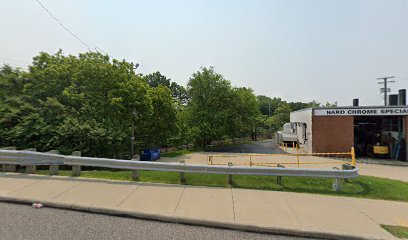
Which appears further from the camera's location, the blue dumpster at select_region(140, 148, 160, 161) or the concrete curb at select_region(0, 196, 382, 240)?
the blue dumpster at select_region(140, 148, 160, 161)

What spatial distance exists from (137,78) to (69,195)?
498 inches

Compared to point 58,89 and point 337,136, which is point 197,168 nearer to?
point 58,89

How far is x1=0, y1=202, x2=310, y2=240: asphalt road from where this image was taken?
3.71 metres

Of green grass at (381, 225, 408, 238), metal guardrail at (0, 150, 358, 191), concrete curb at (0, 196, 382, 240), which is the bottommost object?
green grass at (381, 225, 408, 238)

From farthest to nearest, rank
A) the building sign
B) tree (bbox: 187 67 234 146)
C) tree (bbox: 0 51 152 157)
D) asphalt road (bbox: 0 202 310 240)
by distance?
tree (bbox: 187 67 234 146) < the building sign < tree (bbox: 0 51 152 157) < asphalt road (bbox: 0 202 310 240)

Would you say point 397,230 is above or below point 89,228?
below

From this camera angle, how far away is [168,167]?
657cm

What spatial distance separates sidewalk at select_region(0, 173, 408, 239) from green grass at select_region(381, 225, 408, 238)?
0.14 m

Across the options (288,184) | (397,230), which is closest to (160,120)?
(288,184)

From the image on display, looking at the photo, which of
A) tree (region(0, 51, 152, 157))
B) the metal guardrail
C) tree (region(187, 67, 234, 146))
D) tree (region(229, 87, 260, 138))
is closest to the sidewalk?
the metal guardrail

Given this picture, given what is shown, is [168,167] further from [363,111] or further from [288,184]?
[363,111]

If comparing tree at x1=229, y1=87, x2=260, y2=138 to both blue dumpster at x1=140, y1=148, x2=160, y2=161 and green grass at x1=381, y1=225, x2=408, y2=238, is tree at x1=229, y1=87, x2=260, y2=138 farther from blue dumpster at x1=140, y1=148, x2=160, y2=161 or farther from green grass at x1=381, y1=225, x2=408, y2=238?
green grass at x1=381, y1=225, x2=408, y2=238

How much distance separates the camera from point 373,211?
5219 millimetres

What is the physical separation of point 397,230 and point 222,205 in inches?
125
